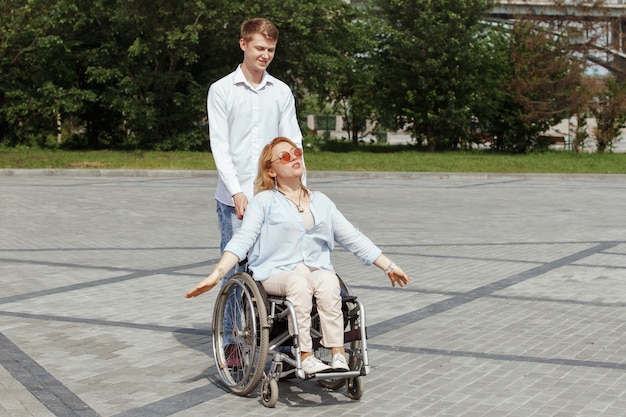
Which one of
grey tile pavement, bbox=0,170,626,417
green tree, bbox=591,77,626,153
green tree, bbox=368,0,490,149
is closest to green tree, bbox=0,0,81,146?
green tree, bbox=368,0,490,149

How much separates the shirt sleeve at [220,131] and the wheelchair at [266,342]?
71 cm

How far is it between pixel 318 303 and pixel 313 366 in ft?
1.01

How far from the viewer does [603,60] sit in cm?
4359

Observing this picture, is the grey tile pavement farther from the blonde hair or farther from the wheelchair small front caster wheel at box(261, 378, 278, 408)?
the blonde hair

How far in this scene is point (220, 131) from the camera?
5941 millimetres

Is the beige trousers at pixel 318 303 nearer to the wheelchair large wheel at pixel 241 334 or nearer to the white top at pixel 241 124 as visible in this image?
the wheelchair large wheel at pixel 241 334

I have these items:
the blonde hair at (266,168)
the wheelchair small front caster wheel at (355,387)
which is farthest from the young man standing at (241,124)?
the wheelchair small front caster wheel at (355,387)

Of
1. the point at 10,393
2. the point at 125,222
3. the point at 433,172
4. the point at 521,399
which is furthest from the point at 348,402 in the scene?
the point at 433,172

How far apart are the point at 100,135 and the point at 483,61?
15.0 metres

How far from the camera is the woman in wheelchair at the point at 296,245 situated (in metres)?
5.14

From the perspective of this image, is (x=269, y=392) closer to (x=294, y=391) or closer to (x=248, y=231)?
(x=294, y=391)

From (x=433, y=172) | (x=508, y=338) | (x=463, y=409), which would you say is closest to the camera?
(x=463, y=409)

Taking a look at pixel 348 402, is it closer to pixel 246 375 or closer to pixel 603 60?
pixel 246 375

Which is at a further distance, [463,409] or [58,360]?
[58,360]
